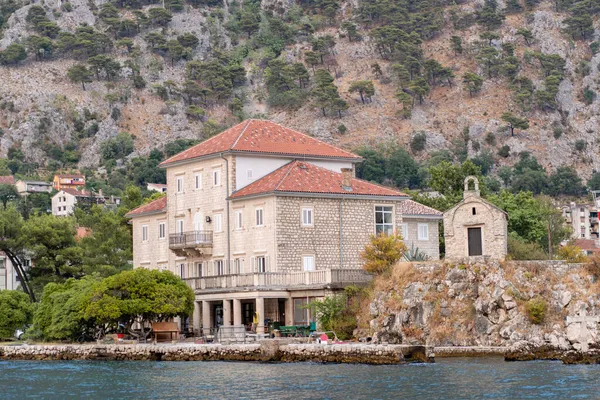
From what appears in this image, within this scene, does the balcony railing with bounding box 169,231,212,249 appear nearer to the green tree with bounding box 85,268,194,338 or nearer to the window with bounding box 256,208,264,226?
the window with bounding box 256,208,264,226

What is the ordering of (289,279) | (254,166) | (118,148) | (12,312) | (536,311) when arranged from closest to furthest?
(536,311) < (289,279) < (254,166) < (12,312) < (118,148)

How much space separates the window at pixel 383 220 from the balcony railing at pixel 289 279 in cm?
671

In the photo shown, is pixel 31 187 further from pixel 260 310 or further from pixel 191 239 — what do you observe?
pixel 260 310

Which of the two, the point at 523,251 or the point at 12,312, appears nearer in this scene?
the point at 12,312

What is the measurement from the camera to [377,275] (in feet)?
211

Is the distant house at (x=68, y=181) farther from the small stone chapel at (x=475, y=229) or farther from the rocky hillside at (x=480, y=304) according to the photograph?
the rocky hillside at (x=480, y=304)

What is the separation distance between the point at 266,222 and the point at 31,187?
122456mm

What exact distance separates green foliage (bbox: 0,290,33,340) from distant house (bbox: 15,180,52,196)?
361ft

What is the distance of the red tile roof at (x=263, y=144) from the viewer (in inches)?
2827

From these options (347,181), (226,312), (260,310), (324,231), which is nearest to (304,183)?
(347,181)

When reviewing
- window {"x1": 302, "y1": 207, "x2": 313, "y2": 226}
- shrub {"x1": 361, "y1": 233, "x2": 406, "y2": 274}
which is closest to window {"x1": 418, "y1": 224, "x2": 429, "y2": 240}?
window {"x1": 302, "y1": 207, "x2": 313, "y2": 226}

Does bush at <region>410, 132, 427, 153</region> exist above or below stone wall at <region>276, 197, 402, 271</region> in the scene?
above

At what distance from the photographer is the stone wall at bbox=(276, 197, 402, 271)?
68062 mm

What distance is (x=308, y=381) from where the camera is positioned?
155 feet
